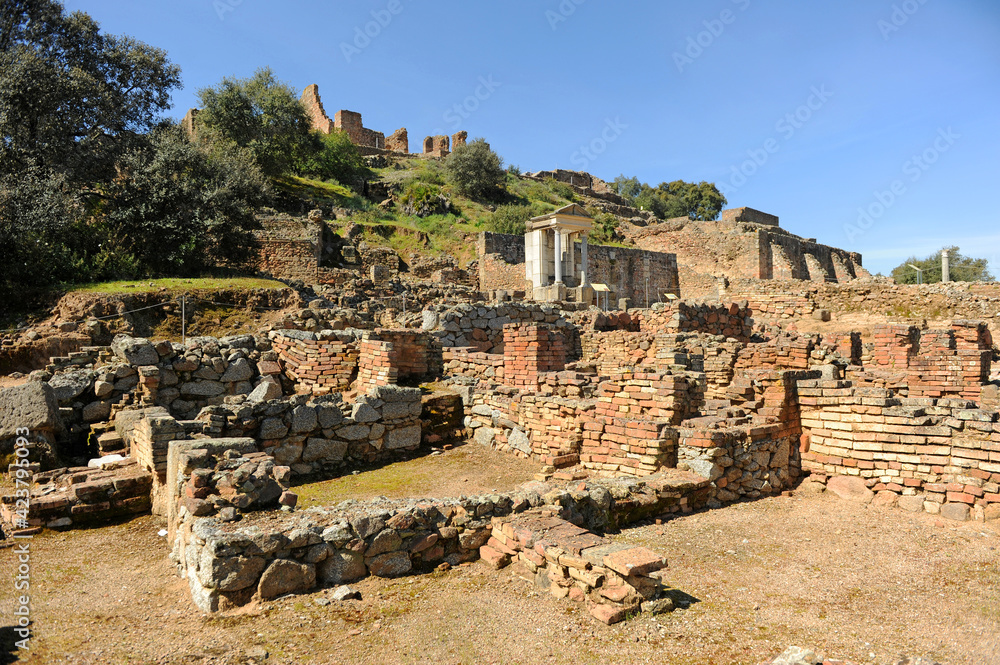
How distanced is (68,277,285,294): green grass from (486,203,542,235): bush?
18.9 m

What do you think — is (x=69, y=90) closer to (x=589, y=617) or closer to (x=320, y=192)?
(x=320, y=192)

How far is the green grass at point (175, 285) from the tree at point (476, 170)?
26823mm

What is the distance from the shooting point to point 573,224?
822 inches

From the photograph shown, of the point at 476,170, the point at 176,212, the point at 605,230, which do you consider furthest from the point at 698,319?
the point at 476,170

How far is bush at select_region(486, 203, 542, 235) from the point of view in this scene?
33.3 meters

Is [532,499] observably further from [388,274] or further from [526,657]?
[388,274]

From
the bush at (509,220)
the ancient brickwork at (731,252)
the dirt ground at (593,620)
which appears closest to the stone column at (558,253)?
the bush at (509,220)

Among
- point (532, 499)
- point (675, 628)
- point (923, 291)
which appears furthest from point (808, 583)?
point (923, 291)

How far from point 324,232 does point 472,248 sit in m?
8.78

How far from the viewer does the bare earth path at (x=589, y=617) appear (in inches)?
123

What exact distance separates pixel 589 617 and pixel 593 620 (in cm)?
4

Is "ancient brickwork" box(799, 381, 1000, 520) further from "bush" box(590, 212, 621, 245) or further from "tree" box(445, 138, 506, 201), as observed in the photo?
"tree" box(445, 138, 506, 201)

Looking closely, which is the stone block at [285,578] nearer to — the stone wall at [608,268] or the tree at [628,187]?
the stone wall at [608,268]

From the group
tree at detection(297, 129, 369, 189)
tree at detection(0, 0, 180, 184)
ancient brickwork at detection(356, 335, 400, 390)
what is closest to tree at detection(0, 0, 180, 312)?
tree at detection(0, 0, 180, 184)
